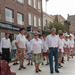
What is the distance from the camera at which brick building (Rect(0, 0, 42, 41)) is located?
1377 cm

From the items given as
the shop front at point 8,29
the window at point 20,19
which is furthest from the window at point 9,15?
the window at point 20,19

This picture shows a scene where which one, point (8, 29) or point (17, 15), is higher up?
point (17, 15)

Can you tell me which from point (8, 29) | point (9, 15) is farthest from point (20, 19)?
point (8, 29)

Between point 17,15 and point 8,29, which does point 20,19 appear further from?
point 8,29

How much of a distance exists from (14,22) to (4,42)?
29.7 ft

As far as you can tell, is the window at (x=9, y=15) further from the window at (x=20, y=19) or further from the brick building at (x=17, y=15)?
the window at (x=20, y=19)

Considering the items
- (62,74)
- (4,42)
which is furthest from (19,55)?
(62,74)

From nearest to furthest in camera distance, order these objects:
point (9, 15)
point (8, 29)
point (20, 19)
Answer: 1. point (8, 29)
2. point (9, 15)
3. point (20, 19)

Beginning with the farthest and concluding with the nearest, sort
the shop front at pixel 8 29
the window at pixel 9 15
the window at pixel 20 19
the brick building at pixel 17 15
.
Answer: the window at pixel 20 19
the window at pixel 9 15
the brick building at pixel 17 15
the shop front at pixel 8 29

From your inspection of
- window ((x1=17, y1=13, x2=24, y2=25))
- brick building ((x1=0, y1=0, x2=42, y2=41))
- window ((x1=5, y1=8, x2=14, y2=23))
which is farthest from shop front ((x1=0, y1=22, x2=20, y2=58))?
window ((x1=17, y1=13, x2=24, y2=25))

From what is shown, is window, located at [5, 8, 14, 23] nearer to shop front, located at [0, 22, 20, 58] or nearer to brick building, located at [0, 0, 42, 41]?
brick building, located at [0, 0, 42, 41]

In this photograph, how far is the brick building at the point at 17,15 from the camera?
1377 centimetres

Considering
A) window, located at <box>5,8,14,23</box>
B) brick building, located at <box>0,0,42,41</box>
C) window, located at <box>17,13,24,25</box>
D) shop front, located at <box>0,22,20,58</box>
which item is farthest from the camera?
window, located at <box>17,13,24,25</box>

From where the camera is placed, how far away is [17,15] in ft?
54.7
